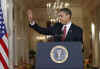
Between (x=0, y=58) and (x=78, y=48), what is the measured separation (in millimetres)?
3148

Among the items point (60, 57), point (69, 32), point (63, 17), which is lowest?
point (60, 57)

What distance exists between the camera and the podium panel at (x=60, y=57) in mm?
2854

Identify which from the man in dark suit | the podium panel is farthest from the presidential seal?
the man in dark suit

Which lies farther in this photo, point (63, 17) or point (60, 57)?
point (63, 17)

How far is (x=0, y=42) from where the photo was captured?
18.5 feet

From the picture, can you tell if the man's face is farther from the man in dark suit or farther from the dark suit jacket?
the dark suit jacket

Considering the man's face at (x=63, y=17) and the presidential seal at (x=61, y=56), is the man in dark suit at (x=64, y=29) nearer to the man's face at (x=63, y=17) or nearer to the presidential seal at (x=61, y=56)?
the man's face at (x=63, y=17)

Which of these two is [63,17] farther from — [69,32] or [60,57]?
[60,57]

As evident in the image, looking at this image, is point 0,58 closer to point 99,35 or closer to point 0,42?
point 0,42

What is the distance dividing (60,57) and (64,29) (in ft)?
1.25

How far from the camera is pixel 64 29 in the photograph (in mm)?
3117

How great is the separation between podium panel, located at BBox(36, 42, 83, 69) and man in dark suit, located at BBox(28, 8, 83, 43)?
24 centimetres

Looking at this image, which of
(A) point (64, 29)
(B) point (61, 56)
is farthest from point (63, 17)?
(B) point (61, 56)

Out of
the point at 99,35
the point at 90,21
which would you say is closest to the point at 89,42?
the point at 90,21
